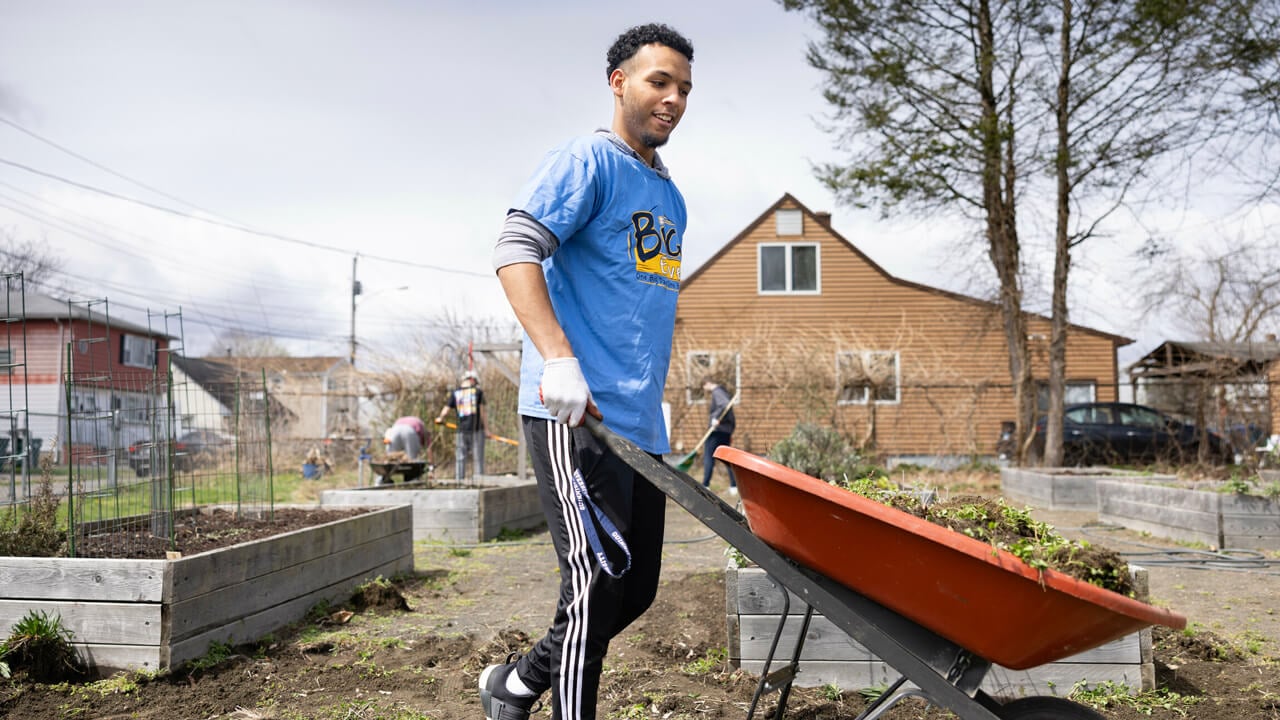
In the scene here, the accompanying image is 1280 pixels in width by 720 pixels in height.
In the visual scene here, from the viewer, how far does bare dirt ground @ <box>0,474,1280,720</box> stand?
2838 millimetres

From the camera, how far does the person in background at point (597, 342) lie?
1.95 m

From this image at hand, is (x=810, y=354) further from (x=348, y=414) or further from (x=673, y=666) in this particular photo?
(x=673, y=666)

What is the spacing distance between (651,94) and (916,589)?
1.29 m

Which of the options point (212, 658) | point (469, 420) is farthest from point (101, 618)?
point (469, 420)

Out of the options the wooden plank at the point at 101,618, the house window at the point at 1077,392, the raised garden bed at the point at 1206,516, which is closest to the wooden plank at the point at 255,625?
the wooden plank at the point at 101,618

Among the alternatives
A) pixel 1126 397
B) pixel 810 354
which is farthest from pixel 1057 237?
pixel 1126 397

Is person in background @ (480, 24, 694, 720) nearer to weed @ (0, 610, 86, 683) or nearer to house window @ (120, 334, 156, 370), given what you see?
weed @ (0, 610, 86, 683)

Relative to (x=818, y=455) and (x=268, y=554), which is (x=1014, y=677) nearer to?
(x=268, y=554)

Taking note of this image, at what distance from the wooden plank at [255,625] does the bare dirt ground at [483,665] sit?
6 cm

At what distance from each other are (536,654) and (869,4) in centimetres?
1275

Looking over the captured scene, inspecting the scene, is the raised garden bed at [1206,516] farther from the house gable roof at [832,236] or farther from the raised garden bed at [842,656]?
the house gable roof at [832,236]

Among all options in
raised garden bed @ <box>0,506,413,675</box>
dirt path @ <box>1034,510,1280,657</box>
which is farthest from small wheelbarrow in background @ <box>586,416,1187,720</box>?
dirt path @ <box>1034,510,1280,657</box>

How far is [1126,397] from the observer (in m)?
19.9

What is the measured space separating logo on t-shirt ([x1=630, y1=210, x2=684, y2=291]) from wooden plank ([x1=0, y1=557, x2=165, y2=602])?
230cm
